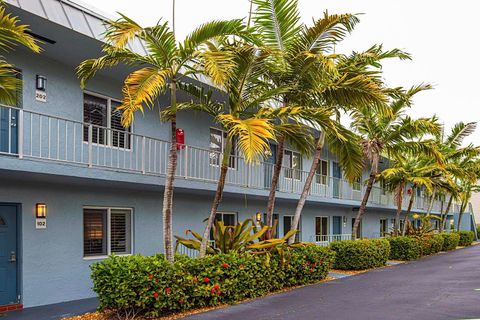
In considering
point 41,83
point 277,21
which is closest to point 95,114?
point 41,83

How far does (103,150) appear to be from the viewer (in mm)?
12508

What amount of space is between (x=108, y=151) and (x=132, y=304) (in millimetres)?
4785

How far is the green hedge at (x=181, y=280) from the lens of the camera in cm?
889

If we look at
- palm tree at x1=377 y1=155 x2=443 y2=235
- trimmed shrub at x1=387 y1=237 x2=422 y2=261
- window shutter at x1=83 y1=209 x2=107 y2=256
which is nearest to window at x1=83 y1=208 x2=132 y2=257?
window shutter at x1=83 y1=209 x2=107 y2=256

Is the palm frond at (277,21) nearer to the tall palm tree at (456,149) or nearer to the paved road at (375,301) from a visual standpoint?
the paved road at (375,301)

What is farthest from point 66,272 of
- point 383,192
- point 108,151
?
point 383,192

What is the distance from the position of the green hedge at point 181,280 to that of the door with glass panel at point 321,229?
12.5 metres

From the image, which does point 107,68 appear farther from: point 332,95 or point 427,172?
point 427,172

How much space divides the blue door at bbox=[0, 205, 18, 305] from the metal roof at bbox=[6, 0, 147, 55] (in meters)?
4.00

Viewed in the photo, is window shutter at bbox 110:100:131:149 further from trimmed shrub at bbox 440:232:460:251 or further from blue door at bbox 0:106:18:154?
trimmed shrub at bbox 440:232:460:251

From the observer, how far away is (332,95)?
1322 cm

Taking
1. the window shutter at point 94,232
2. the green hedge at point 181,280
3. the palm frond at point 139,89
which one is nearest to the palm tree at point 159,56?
the palm frond at point 139,89

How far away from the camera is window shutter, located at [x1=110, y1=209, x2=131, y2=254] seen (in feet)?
43.0

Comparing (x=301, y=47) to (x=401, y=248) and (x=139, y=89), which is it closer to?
(x=139, y=89)
